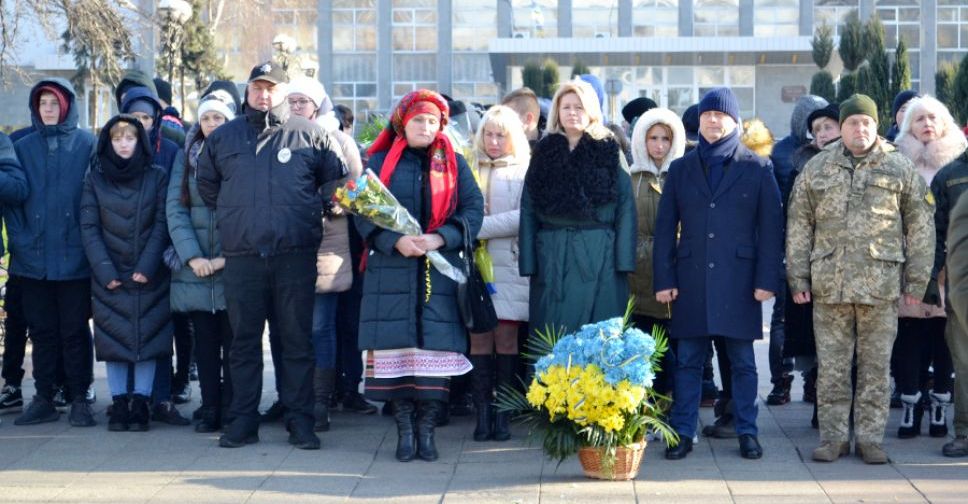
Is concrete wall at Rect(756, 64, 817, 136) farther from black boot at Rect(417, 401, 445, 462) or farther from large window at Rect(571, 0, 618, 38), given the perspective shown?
black boot at Rect(417, 401, 445, 462)

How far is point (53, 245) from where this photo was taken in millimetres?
8375

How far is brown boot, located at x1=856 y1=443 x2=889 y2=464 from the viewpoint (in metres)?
7.16

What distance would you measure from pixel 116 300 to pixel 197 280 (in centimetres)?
54

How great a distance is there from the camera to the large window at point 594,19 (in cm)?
5497

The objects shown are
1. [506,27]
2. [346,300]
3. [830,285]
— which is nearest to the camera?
[830,285]

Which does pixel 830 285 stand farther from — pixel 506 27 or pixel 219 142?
pixel 506 27

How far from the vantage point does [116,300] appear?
8.27 m

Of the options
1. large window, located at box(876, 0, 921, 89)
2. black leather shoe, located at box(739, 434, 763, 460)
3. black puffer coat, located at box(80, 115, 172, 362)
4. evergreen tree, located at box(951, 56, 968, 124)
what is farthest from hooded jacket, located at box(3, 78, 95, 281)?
large window, located at box(876, 0, 921, 89)

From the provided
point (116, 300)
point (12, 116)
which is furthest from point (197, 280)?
point (12, 116)

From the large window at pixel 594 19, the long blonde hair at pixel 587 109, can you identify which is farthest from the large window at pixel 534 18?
the long blonde hair at pixel 587 109

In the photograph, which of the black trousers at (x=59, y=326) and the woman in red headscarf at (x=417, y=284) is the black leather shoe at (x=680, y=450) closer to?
the woman in red headscarf at (x=417, y=284)

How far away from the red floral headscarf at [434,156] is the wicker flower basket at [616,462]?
5.17 feet

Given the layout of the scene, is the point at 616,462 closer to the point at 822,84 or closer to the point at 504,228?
the point at 504,228

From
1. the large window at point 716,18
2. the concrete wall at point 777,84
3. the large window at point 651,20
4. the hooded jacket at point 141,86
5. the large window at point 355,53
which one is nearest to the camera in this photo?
the hooded jacket at point 141,86
